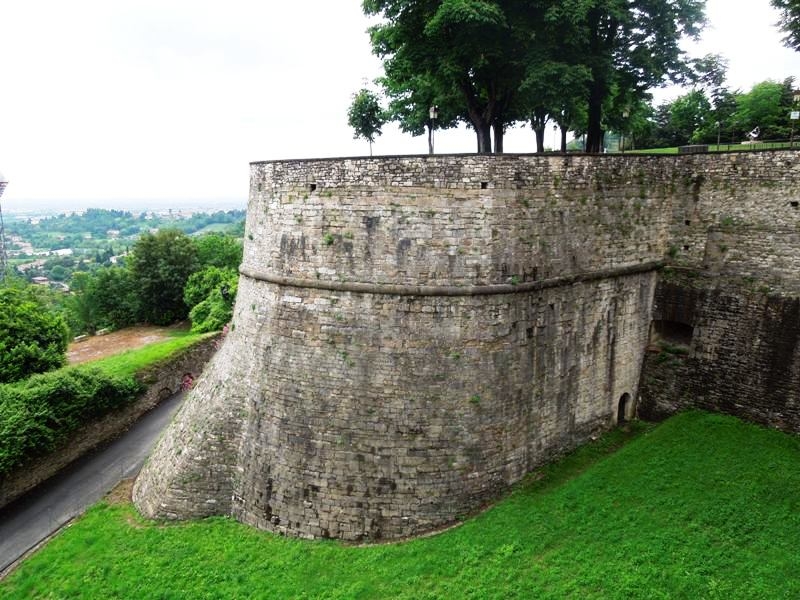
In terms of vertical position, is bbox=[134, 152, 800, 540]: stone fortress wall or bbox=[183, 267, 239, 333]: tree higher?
bbox=[134, 152, 800, 540]: stone fortress wall

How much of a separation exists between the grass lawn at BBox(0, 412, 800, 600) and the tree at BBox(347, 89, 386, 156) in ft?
54.6

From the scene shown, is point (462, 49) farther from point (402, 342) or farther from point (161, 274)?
point (161, 274)

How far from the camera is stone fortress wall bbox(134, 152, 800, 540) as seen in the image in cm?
1138

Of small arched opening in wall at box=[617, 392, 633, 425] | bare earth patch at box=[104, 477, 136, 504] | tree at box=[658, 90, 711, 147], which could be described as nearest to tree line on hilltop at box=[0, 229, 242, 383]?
bare earth patch at box=[104, 477, 136, 504]

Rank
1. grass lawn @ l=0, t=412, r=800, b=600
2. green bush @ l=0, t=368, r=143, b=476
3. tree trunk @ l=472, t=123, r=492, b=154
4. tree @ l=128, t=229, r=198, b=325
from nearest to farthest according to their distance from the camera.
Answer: grass lawn @ l=0, t=412, r=800, b=600
green bush @ l=0, t=368, r=143, b=476
tree trunk @ l=472, t=123, r=492, b=154
tree @ l=128, t=229, r=198, b=325

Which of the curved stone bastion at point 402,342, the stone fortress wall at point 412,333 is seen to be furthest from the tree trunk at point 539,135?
the curved stone bastion at point 402,342

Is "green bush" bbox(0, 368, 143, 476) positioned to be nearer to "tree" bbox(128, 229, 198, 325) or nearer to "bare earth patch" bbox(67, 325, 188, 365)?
"bare earth patch" bbox(67, 325, 188, 365)

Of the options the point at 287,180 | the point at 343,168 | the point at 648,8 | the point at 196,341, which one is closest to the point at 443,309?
the point at 343,168

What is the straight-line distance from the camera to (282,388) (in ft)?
40.2

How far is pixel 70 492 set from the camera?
16047 millimetres

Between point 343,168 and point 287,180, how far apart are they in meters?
1.56

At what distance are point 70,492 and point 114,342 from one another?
19221mm

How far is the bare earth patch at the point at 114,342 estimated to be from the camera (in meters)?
30.0

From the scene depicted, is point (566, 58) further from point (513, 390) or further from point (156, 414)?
point (156, 414)
